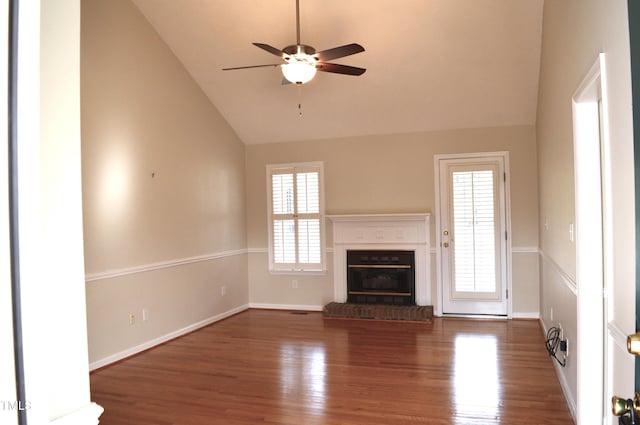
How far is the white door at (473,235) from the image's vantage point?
5.89 meters

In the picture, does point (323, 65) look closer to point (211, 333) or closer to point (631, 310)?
point (631, 310)

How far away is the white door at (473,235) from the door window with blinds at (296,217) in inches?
66.9

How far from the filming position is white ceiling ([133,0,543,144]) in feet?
15.0

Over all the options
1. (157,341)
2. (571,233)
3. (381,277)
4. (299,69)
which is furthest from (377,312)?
(299,69)

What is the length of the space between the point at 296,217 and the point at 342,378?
317 centimetres

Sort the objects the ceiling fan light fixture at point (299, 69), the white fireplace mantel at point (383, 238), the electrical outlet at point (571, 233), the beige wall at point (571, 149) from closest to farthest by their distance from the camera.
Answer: the beige wall at point (571, 149), the electrical outlet at point (571, 233), the ceiling fan light fixture at point (299, 69), the white fireplace mantel at point (383, 238)

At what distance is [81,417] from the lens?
0.93 metres

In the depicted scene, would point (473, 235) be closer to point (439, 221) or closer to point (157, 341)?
point (439, 221)

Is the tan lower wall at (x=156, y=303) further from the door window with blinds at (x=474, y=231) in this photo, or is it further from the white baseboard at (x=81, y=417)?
the white baseboard at (x=81, y=417)

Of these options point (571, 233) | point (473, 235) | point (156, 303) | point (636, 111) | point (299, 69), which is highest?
point (299, 69)

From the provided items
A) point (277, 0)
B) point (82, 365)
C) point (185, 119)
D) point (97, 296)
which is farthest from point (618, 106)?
point (185, 119)

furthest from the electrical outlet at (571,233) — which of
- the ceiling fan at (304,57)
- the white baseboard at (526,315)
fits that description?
the white baseboard at (526,315)

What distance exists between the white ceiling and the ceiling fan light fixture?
1308mm

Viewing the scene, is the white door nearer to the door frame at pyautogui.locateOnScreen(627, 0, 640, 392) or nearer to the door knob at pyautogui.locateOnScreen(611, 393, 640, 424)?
the door frame at pyautogui.locateOnScreen(627, 0, 640, 392)
